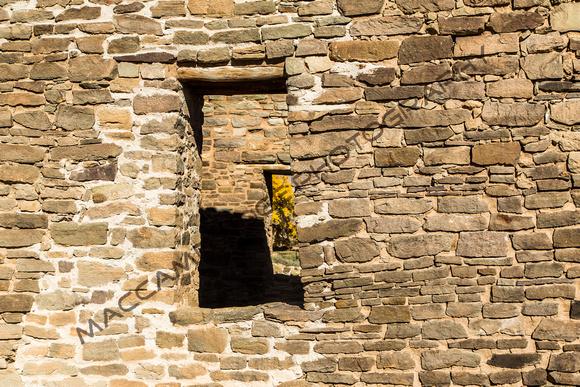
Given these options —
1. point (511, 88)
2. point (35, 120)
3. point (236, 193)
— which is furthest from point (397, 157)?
point (236, 193)

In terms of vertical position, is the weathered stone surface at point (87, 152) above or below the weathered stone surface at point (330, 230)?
above

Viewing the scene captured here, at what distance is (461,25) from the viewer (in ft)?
10.9

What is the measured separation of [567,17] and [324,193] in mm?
2006

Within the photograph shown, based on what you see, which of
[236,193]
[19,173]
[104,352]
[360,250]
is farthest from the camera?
[236,193]

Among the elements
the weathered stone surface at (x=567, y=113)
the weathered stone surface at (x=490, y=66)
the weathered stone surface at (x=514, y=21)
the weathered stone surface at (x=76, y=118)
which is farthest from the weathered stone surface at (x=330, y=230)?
the weathered stone surface at (x=76, y=118)

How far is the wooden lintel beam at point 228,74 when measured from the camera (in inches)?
139

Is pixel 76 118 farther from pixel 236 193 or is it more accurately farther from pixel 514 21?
pixel 236 193

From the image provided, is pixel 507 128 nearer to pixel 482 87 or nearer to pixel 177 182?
pixel 482 87

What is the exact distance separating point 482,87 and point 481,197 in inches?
29.3

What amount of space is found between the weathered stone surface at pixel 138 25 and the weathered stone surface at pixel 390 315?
2530mm

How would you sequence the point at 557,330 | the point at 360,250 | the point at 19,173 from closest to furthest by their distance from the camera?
1. the point at 557,330
2. the point at 360,250
3. the point at 19,173

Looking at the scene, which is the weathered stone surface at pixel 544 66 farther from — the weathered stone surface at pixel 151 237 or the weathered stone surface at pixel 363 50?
the weathered stone surface at pixel 151 237

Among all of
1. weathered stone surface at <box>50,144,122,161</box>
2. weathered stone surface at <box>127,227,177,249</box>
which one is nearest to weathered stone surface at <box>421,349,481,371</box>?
weathered stone surface at <box>127,227,177,249</box>

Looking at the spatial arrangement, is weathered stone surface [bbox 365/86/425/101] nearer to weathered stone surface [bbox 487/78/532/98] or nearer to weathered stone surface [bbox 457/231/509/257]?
weathered stone surface [bbox 487/78/532/98]
